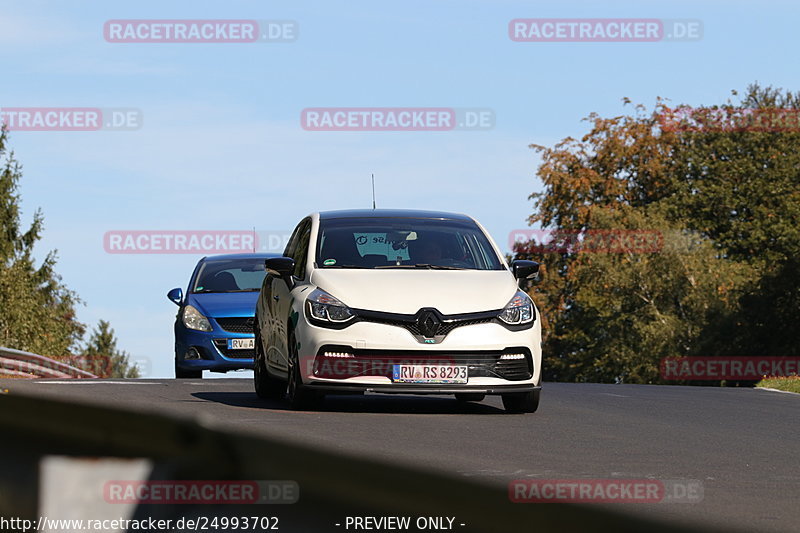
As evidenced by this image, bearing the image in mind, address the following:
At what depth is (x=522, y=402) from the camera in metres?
13.1

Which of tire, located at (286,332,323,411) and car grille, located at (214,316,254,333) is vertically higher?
car grille, located at (214,316,254,333)

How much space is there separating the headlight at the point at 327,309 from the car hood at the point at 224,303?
26.1ft

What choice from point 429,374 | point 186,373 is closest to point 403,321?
point 429,374

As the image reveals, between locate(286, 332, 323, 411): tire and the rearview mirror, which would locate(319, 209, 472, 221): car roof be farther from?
locate(286, 332, 323, 411): tire

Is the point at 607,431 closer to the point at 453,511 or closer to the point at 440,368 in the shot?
the point at 440,368

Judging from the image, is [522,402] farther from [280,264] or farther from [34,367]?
[34,367]

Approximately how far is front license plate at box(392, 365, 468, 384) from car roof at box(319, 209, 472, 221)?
7.31ft

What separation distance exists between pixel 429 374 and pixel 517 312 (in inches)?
39.2

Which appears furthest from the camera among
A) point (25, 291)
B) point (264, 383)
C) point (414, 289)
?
point (25, 291)

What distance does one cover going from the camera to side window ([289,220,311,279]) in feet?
43.7

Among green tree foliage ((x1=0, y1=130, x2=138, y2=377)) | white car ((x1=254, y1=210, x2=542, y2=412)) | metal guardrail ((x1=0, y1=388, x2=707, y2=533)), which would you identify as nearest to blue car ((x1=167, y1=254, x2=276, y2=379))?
white car ((x1=254, y1=210, x2=542, y2=412))

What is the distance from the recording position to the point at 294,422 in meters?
11.4

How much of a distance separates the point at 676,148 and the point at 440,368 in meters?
49.3

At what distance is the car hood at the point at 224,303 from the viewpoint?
66.1 ft
